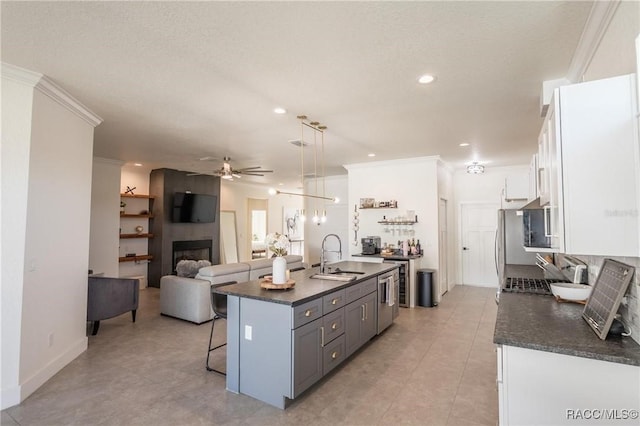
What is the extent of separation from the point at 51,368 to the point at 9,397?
47cm

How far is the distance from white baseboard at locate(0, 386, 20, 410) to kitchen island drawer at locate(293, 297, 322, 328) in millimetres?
2405

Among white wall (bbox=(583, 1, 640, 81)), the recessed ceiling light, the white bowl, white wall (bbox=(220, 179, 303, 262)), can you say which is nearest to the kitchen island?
the white bowl

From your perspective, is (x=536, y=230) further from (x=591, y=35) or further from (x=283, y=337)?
(x=283, y=337)

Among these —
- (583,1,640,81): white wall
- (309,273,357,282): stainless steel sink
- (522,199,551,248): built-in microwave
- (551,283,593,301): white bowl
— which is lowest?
(309,273,357,282): stainless steel sink

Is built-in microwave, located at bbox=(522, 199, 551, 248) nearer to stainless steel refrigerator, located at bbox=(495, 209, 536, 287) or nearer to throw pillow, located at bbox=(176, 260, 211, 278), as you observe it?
stainless steel refrigerator, located at bbox=(495, 209, 536, 287)

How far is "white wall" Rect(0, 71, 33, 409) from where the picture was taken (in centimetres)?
261

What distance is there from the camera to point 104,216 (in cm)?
605

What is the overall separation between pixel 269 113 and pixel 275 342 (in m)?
2.51

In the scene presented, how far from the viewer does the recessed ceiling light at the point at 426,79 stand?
9.12 feet

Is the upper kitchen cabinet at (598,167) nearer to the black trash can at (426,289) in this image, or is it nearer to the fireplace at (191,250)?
the black trash can at (426,289)

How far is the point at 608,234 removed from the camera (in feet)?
4.85

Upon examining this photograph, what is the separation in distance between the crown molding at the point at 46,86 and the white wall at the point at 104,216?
283cm

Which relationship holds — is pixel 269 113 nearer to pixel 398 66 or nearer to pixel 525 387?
pixel 398 66

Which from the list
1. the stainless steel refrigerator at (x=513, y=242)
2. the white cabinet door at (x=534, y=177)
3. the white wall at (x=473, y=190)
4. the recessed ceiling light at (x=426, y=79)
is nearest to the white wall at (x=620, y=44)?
the white cabinet door at (x=534, y=177)
